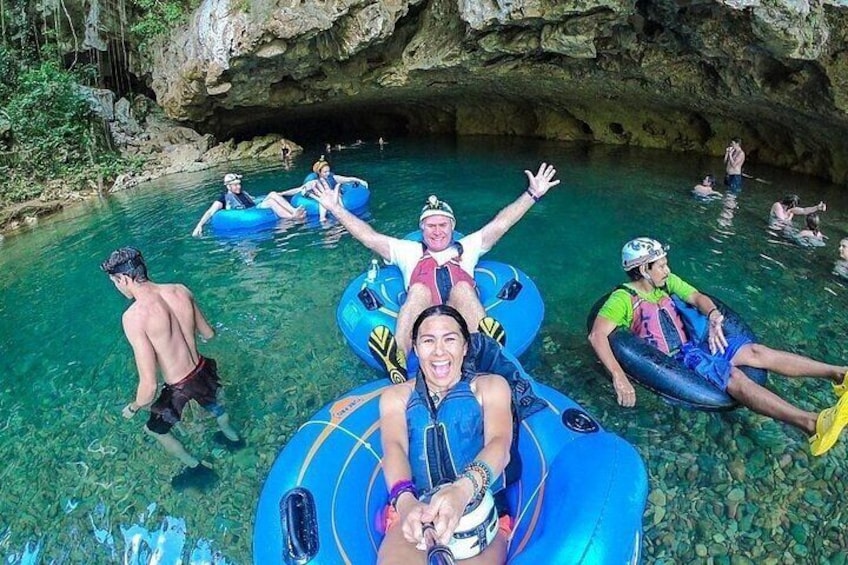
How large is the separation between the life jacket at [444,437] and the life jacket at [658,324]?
6.74 feet

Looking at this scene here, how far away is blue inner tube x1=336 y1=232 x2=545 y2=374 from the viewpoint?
453 centimetres

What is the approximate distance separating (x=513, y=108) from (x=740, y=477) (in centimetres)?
1692

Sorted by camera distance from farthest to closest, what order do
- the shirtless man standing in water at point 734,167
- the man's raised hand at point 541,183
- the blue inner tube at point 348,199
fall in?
the shirtless man standing in water at point 734,167
the blue inner tube at point 348,199
the man's raised hand at point 541,183

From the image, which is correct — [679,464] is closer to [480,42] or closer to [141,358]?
[141,358]

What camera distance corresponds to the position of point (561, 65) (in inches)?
492

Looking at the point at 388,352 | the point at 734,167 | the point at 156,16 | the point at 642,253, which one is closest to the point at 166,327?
the point at 388,352

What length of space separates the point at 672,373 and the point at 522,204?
1812 millimetres

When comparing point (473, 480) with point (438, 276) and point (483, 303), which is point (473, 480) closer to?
point (438, 276)

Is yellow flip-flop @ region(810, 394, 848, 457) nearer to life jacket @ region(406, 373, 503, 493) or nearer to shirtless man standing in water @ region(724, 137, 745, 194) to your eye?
life jacket @ region(406, 373, 503, 493)

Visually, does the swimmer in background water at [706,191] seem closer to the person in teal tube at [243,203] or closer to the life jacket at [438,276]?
the life jacket at [438,276]

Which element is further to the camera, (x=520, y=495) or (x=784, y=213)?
(x=784, y=213)

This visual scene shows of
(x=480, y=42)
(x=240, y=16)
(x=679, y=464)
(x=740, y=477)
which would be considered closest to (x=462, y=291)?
(x=679, y=464)

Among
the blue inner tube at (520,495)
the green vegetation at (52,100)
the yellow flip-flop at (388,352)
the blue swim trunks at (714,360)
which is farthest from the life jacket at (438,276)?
the green vegetation at (52,100)

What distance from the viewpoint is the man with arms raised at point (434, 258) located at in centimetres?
434
